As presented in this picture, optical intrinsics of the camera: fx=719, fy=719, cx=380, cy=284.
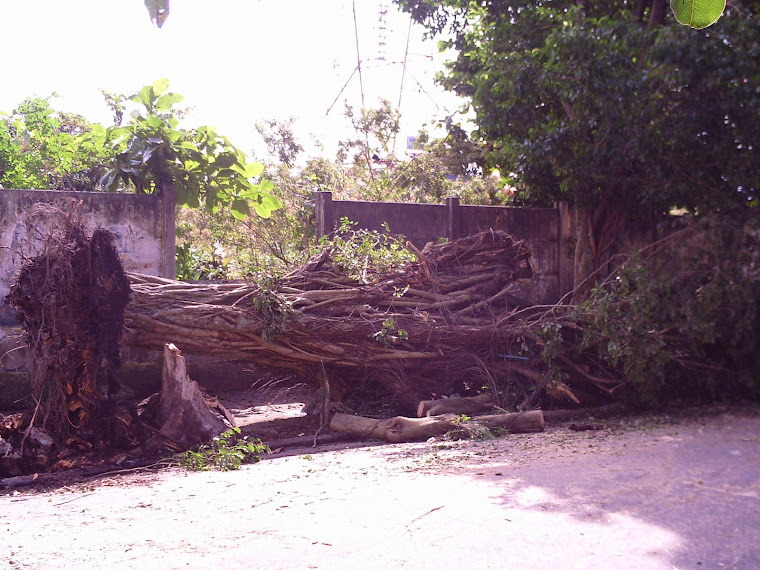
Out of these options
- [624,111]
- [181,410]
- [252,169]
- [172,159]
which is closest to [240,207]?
[252,169]

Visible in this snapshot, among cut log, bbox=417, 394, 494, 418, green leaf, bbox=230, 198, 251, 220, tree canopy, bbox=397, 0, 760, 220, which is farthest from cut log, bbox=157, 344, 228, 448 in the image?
tree canopy, bbox=397, 0, 760, 220

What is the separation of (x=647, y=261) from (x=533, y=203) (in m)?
2.84

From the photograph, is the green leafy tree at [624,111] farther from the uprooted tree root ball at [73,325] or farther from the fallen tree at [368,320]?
the uprooted tree root ball at [73,325]

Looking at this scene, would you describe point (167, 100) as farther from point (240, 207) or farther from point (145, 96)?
point (240, 207)

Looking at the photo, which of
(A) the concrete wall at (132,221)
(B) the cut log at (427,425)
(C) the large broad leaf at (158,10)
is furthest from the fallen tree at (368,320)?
(C) the large broad leaf at (158,10)

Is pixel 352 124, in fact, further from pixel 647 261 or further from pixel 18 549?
pixel 18 549

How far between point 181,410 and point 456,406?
8.11ft

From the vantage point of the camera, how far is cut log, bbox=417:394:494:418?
657 centimetres

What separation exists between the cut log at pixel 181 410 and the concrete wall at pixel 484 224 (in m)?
2.97

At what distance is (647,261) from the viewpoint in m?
7.11

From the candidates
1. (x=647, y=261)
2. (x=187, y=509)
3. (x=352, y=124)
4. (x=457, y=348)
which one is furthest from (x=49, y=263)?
(x=352, y=124)

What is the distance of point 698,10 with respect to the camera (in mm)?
1330

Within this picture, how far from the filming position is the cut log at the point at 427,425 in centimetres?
618

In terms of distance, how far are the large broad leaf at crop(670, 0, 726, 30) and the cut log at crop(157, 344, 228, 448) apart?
205 inches
